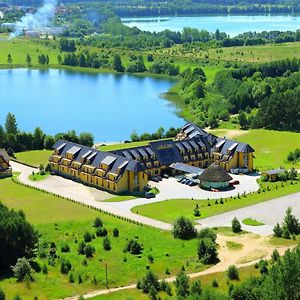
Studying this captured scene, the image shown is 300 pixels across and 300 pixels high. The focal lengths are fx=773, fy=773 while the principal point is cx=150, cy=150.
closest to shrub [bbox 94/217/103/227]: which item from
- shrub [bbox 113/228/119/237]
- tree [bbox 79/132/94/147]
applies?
shrub [bbox 113/228/119/237]

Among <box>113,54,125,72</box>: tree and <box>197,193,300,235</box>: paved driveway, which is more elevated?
<box>113,54,125,72</box>: tree

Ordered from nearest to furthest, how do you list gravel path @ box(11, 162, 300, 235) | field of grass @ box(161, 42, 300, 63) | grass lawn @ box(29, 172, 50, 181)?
gravel path @ box(11, 162, 300, 235)
grass lawn @ box(29, 172, 50, 181)
field of grass @ box(161, 42, 300, 63)

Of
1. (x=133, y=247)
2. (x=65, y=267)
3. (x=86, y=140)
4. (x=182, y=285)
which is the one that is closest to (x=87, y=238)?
(x=133, y=247)

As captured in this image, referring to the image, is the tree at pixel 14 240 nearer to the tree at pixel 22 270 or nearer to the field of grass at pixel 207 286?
the tree at pixel 22 270

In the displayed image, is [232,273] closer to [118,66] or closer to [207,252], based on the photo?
[207,252]

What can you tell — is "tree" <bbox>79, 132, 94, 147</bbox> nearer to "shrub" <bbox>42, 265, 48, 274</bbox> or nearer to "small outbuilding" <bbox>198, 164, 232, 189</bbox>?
"small outbuilding" <bbox>198, 164, 232, 189</bbox>

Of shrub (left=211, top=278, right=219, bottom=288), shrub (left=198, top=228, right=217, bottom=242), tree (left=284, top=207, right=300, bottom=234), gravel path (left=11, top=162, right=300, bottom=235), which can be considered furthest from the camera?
gravel path (left=11, top=162, right=300, bottom=235)

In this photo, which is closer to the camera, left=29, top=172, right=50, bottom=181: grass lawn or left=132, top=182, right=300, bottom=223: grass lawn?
left=132, top=182, right=300, bottom=223: grass lawn
